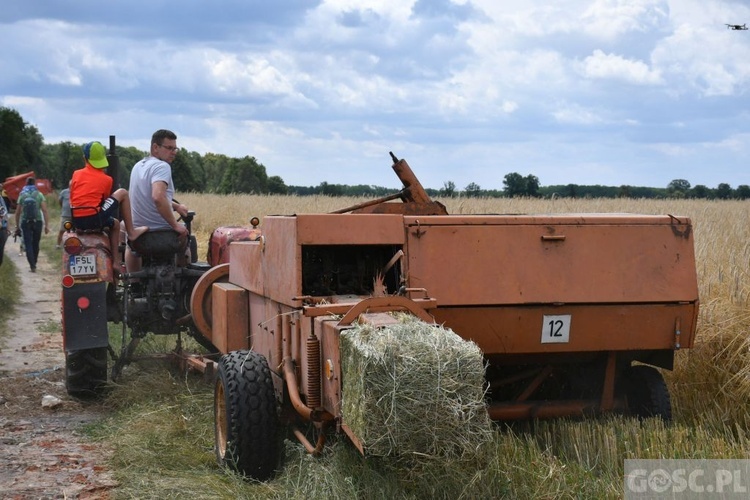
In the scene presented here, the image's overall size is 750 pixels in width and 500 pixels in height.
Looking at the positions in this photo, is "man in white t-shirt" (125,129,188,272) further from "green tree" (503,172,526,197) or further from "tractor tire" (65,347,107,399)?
"green tree" (503,172,526,197)

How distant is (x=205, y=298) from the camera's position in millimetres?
7547

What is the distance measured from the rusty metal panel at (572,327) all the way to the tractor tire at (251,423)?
1.02 metres

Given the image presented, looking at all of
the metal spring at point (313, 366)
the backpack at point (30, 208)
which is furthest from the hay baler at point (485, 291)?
the backpack at point (30, 208)

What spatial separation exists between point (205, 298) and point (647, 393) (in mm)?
3239

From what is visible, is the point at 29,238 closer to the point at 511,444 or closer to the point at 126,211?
the point at 126,211

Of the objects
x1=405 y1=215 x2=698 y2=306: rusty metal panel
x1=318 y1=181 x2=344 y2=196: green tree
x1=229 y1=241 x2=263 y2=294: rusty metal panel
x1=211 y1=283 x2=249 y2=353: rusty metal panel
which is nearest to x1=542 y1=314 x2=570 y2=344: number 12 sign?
x1=405 y1=215 x2=698 y2=306: rusty metal panel

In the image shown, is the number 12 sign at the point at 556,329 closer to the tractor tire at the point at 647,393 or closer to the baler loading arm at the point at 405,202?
the tractor tire at the point at 647,393

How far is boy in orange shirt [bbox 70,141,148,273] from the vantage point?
26.2 ft

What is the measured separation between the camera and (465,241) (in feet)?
18.7

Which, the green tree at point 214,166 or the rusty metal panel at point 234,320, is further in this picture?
the green tree at point 214,166

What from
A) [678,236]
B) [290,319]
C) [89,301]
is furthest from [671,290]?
[89,301]

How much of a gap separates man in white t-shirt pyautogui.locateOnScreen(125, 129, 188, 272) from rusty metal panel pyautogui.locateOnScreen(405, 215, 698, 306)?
10.0 ft

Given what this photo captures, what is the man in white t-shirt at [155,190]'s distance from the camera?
8047 millimetres

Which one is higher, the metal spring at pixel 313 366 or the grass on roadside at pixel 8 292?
the metal spring at pixel 313 366
